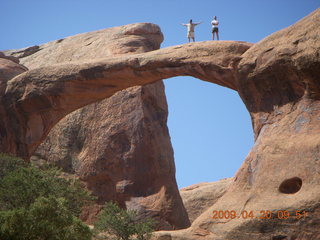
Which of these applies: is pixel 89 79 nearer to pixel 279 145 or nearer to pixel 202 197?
pixel 279 145

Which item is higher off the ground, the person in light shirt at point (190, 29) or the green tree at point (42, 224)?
the person in light shirt at point (190, 29)

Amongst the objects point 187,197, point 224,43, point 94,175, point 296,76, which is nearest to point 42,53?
point 94,175

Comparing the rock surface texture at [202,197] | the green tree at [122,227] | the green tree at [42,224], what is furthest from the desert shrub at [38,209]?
the rock surface texture at [202,197]

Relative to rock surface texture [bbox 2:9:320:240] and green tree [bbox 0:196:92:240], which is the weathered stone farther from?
green tree [bbox 0:196:92:240]

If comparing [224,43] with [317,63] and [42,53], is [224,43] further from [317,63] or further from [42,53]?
[42,53]

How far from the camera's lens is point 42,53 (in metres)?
33.1

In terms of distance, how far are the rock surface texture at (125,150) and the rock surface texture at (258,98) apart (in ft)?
14.1

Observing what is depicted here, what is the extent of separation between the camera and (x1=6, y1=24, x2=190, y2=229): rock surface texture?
27.0 m

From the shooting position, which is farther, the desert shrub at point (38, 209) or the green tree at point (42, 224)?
the desert shrub at point (38, 209)
